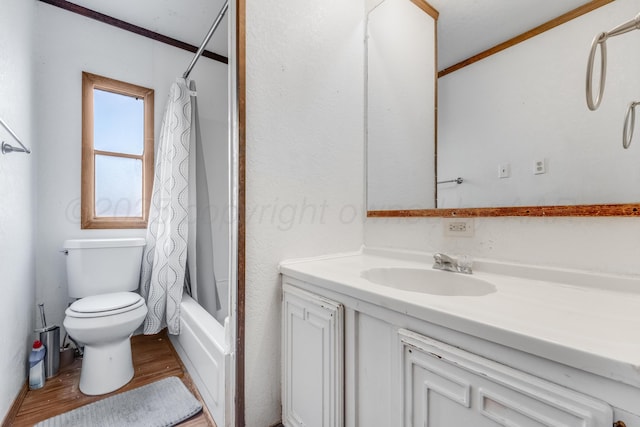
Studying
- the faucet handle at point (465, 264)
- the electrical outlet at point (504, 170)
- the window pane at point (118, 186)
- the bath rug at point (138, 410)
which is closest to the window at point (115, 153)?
the window pane at point (118, 186)

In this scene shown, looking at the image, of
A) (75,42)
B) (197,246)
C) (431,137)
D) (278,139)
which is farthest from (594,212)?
(75,42)

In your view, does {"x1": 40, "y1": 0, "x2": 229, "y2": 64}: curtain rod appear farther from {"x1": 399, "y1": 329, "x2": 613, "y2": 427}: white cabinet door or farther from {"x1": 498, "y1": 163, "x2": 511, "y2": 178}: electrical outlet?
{"x1": 399, "y1": 329, "x2": 613, "y2": 427}: white cabinet door

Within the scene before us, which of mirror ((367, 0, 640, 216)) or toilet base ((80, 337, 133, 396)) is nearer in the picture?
mirror ((367, 0, 640, 216))

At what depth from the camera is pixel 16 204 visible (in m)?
1.41

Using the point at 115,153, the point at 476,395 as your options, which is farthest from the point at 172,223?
the point at 476,395

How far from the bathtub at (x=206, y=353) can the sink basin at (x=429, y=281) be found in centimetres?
64

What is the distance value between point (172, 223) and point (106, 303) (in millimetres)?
557

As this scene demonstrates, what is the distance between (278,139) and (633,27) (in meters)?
1.11

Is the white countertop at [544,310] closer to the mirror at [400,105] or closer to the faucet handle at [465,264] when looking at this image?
the faucet handle at [465,264]

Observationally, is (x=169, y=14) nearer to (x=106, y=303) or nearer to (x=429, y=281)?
(x=106, y=303)

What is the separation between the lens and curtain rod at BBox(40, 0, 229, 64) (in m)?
1.86

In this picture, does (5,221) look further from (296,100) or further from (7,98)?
(296,100)

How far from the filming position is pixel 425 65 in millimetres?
1291

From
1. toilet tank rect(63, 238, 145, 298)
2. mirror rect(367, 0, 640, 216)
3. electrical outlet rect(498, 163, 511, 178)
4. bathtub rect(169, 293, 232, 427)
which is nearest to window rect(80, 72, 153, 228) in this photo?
toilet tank rect(63, 238, 145, 298)
